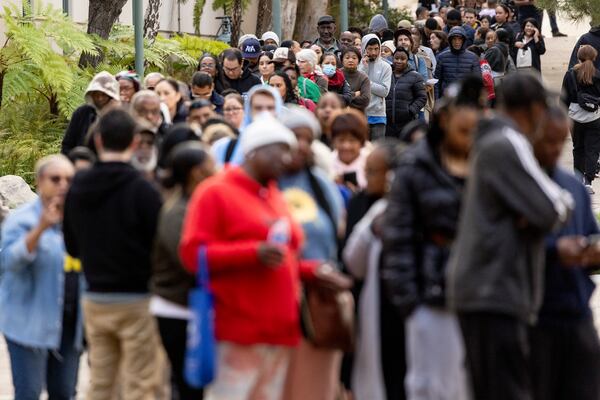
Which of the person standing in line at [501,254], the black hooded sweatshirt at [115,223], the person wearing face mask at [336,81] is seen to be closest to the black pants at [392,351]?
the black hooded sweatshirt at [115,223]

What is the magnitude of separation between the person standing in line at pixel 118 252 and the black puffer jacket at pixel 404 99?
36.3 feet

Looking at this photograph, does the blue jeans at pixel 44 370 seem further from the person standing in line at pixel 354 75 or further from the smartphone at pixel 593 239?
the person standing in line at pixel 354 75

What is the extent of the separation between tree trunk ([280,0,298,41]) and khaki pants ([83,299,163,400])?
24.4 metres

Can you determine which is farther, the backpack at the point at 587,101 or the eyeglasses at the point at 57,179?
the backpack at the point at 587,101

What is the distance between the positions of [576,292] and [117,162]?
95.7 inches

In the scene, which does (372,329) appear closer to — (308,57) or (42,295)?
(42,295)

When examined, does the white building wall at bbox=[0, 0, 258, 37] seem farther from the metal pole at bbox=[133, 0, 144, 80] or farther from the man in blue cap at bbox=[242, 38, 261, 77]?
the metal pole at bbox=[133, 0, 144, 80]

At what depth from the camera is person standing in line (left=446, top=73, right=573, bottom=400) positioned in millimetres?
6605

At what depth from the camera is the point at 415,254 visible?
24.1 ft

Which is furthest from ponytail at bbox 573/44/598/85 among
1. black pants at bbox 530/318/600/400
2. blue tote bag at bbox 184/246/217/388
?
blue tote bag at bbox 184/246/217/388

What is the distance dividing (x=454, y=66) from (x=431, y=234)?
14983 millimetres

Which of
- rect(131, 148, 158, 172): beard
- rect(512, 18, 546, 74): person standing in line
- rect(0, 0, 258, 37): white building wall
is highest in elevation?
rect(131, 148, 158, 172): beard

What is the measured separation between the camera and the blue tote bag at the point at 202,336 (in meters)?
7.34

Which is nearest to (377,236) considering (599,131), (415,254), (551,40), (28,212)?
(415,254)
